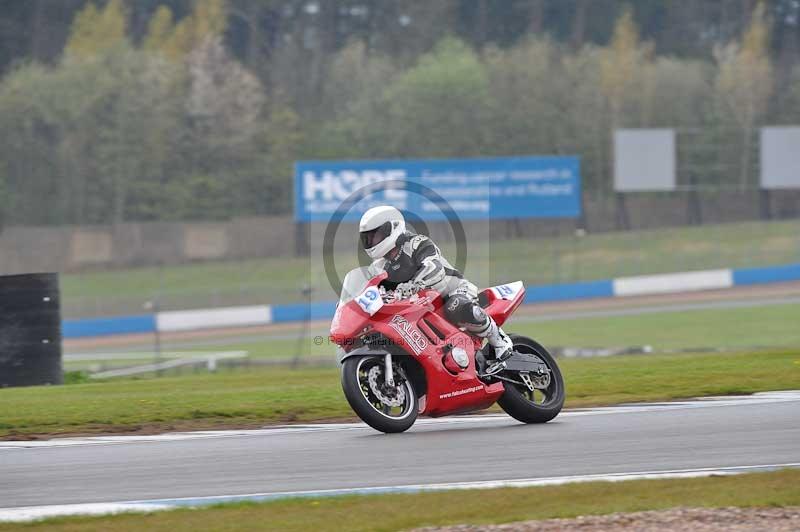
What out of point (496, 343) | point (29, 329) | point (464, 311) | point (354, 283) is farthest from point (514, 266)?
point (354, 283)

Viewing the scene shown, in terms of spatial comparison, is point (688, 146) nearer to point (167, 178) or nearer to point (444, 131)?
point (444, 131)

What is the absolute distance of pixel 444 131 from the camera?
53.5m

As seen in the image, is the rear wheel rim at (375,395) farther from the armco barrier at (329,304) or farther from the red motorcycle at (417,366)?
the armco barrier at (329,304)

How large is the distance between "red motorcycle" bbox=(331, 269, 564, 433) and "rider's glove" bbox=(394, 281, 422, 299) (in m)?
0.04

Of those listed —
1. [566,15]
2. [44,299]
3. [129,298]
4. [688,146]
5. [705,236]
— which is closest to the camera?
[44,299]

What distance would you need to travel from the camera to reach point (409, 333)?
30.8 ft

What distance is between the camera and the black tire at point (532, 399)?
9797mm

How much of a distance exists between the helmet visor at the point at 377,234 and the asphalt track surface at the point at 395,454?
1.41m

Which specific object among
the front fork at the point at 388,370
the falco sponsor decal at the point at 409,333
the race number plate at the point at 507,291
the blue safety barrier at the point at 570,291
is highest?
the race number plate at the point at 507,291

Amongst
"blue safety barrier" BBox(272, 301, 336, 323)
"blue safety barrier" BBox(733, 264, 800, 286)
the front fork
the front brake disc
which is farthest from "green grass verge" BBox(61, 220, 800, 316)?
the front fork

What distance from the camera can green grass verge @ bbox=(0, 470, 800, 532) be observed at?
21.3ft

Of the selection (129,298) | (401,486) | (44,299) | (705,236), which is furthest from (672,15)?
(401,486)

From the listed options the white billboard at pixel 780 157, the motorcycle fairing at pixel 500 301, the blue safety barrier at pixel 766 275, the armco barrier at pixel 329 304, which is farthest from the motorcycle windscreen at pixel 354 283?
the white billboard at pixel 780 157

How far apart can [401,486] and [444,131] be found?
46.7 m
